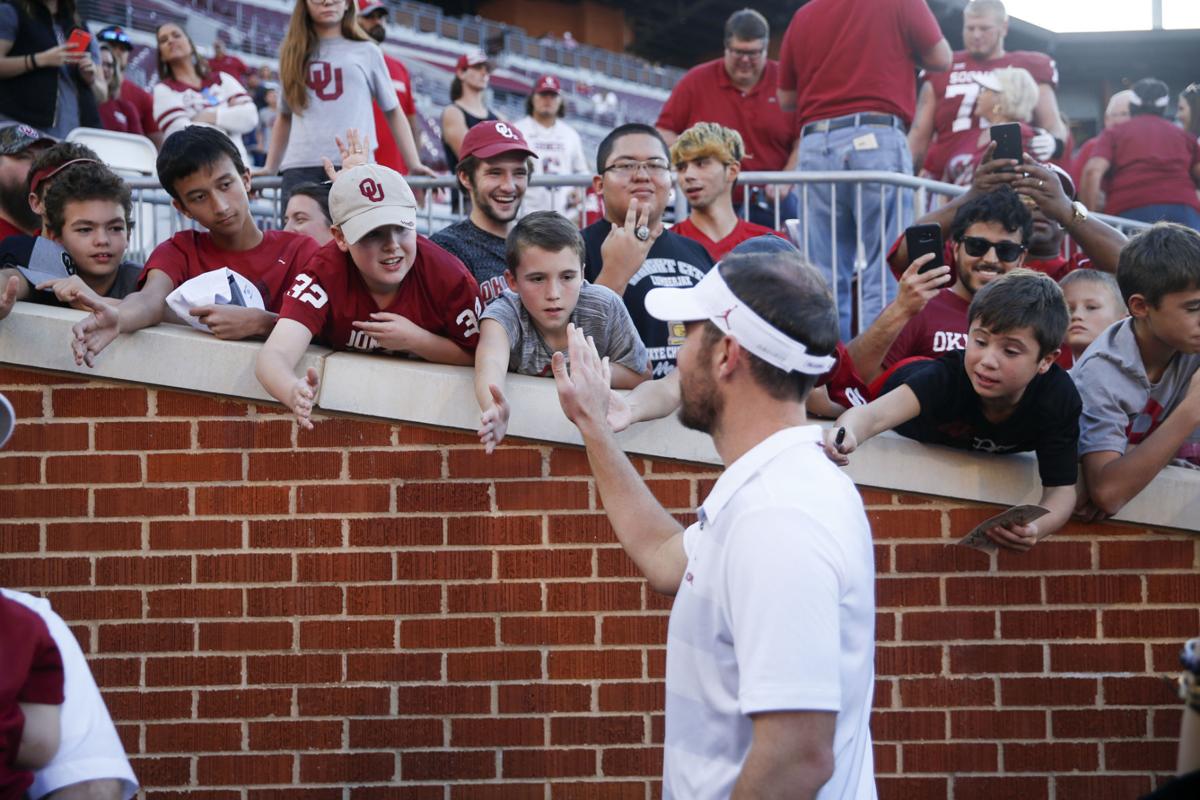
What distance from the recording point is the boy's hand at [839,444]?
3979mm

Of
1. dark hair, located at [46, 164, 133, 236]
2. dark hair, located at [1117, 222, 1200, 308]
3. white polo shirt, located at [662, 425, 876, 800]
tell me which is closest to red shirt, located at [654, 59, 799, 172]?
dark hair, located at [1117, 222, 1200, 308]

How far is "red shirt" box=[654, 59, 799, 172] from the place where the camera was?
314 inches

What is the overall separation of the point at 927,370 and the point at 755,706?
244 centimetres

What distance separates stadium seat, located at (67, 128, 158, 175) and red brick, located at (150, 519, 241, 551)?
12.0 feet

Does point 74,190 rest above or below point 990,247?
above

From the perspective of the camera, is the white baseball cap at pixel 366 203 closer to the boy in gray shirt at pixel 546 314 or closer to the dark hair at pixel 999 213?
the boy in gray shirt at pixel 546 314

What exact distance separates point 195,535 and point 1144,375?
3.59 metres

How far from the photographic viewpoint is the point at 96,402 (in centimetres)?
A: 481

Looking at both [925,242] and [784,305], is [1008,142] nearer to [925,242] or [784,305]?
[925,242]

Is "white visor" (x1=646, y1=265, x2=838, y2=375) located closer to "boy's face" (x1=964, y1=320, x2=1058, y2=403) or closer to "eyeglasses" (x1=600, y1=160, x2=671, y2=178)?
"boy's face" (x1=964, y1=320, x2=1058, y2=403)

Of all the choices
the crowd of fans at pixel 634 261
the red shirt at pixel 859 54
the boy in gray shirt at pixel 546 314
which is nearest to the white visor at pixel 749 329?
the crowd of fans at pixel 634 261

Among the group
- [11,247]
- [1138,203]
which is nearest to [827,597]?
[11,247]

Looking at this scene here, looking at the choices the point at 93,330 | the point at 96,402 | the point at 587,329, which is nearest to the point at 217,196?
the point at 93,330

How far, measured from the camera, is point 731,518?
252 cm
